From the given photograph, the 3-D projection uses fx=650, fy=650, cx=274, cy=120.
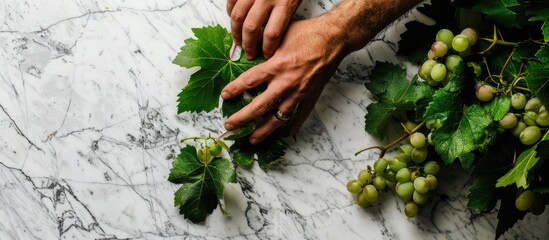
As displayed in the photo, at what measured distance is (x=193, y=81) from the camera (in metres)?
1.18

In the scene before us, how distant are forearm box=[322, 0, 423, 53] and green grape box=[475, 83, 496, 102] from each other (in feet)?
0.65

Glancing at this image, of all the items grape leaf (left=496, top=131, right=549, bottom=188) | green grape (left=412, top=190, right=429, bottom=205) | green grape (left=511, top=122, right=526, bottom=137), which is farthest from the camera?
green grape (left=412, top=190, right=429, bottom=205)

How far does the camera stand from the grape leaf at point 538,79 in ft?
3.29

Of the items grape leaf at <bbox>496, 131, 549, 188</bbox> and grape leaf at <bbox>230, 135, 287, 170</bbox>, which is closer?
grape leaf at <bbox>496, 131, 549, 188</bbox>

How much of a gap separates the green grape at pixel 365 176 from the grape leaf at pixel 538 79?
0.34m

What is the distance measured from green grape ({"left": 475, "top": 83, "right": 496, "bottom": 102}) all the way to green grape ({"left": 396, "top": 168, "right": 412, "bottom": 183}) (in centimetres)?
19

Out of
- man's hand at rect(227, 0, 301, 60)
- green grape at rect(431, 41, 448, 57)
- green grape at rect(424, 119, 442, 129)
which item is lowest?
green grape at rect(424, 119, 442, 129)

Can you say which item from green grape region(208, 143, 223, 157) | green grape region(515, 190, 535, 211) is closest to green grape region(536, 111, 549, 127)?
green grape region(515, 190, 535, 211)

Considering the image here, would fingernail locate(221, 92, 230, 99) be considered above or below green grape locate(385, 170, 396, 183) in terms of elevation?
above

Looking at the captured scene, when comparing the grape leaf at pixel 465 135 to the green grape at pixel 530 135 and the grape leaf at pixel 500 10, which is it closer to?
the green grape at pixel 530 135

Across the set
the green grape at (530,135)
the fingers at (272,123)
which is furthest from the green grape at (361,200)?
the green grape at (530,135)

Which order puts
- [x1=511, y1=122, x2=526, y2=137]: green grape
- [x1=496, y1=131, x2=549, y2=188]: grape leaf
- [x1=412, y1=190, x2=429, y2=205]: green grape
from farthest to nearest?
[x1=412, y1=190, x2=429, y2=205]: green grape
[x1=511, y1=122, x2=526, y2=137]: green grape
[x1=496, y1=131, x2=549, y2=188]: grape leaf

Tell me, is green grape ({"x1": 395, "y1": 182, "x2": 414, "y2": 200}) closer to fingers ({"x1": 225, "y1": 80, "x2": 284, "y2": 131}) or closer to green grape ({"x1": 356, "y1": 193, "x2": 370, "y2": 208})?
green grape ({"x1": 356, "y1": 193, "x2": 370, "y2": 208})

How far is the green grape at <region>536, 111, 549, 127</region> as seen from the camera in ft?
3.42
